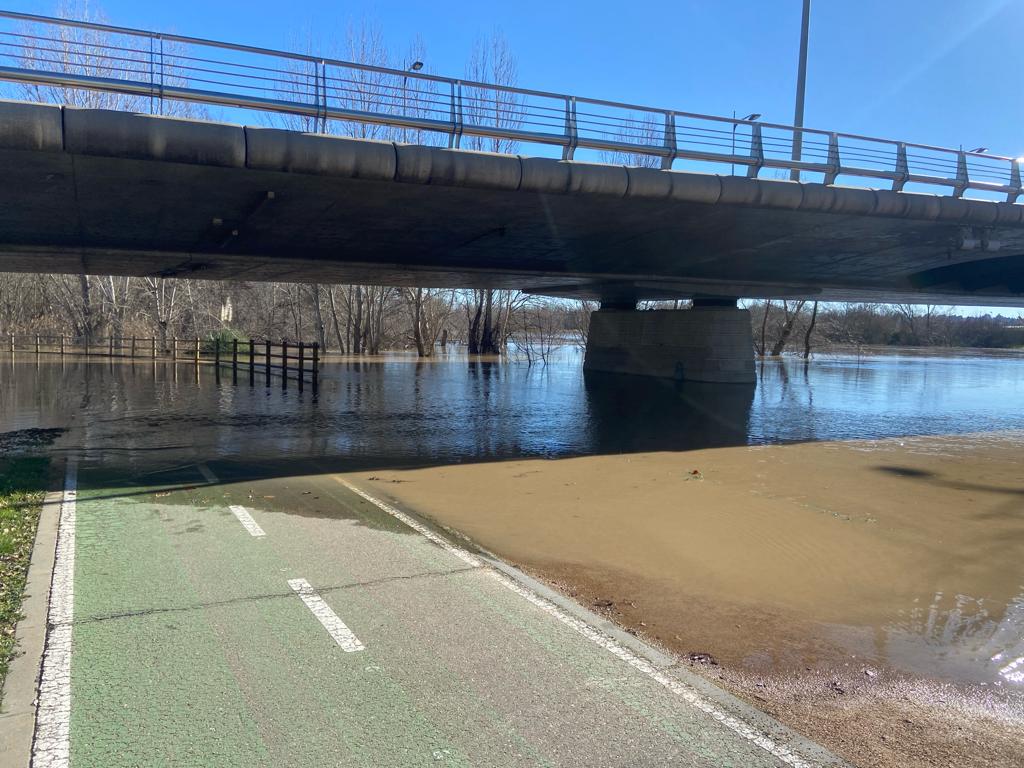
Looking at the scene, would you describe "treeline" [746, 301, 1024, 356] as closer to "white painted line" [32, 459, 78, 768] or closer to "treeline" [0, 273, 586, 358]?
"treeline" [0, 273, 586, 358]

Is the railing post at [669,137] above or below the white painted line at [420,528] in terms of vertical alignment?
above

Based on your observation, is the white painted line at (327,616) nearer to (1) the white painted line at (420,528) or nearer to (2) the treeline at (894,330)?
(1) the white painted line at (420,528)

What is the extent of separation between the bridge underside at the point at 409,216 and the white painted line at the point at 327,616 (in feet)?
26.0

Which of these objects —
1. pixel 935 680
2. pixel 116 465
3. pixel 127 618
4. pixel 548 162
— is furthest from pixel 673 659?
pixel 548 162

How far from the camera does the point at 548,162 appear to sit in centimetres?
1287

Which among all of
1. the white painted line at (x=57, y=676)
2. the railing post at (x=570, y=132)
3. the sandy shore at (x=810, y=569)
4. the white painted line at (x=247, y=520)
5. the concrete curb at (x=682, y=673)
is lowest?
the sandy shore at (x=810, y=569)

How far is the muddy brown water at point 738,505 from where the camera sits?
453cm

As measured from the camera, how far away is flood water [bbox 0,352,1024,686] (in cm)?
575

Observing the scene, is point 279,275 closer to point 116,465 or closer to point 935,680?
point 116,465

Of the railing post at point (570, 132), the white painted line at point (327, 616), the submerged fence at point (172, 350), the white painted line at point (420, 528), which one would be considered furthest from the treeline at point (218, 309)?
the white painted line at point (327, 616)

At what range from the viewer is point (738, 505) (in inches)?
363

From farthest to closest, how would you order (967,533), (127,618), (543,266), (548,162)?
1. (543,266)
2. (548,162)
3. (967,533)
4. (127,618)

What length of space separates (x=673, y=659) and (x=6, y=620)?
435 cm

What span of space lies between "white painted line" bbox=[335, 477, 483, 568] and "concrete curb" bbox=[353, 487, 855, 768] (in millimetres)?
125
